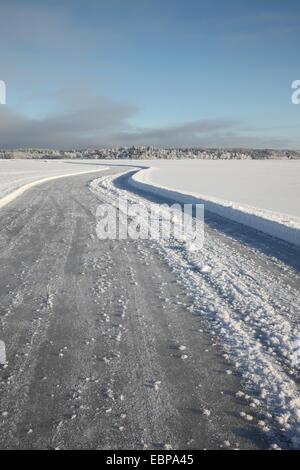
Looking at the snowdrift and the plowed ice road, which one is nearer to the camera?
the plowed ice road

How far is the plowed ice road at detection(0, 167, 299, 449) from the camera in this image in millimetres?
2910

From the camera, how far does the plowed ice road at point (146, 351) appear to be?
2910 mm

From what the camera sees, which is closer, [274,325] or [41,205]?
[274,325]

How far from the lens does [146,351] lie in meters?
4.03

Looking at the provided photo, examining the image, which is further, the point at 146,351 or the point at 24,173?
the point at 24,173

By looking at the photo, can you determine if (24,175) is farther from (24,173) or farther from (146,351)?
(146,351)

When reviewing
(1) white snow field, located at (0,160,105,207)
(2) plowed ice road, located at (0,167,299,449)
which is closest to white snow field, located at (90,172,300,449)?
(2) plowed ice road, located at (0,167,299,449)

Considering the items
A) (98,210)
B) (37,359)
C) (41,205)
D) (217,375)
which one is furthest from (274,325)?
(41,205)

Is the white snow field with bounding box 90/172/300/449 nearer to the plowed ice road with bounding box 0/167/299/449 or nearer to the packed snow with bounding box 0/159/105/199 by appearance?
the plowed ice road with bounding box 0/167/299/449

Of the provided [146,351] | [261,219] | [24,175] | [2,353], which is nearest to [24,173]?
[24,175]

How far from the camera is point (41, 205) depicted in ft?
50.2

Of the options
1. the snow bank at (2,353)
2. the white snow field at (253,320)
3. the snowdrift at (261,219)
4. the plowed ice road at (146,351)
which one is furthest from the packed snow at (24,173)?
the snow bank at (2,353)
